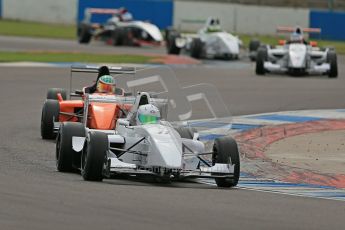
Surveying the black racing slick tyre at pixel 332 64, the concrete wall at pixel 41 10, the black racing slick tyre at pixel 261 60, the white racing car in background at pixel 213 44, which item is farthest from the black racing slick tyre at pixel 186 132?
the concrete wall at pixel 41 10

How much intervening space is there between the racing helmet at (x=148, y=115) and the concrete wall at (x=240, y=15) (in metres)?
38.0

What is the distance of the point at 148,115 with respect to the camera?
45.2 feet

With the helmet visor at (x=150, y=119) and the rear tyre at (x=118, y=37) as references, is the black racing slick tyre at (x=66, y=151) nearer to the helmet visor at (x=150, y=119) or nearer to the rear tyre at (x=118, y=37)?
the helmet visor at (x=150, y=119)

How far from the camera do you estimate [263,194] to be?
12.7 meters

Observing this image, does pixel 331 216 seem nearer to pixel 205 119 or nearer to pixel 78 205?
pixel 78 205

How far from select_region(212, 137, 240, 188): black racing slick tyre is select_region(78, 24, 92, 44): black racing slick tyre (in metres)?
31.2

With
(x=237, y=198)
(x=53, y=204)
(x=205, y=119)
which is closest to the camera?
(x=53, y=204)

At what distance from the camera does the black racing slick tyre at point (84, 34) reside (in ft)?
145

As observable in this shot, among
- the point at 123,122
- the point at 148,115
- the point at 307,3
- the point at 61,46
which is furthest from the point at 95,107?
the point at 307,3

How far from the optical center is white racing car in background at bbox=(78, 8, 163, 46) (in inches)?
1729

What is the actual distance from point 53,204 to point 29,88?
15517mm

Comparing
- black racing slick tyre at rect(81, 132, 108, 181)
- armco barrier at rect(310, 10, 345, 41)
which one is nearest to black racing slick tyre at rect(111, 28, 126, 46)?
armco barrier at rect(310, 10, 345, 41)

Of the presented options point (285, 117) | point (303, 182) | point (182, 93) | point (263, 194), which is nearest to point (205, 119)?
point (285, 117)

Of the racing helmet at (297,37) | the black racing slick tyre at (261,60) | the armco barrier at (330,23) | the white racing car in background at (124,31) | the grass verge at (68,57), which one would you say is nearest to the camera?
the black racing slick tyre at (261,60)
